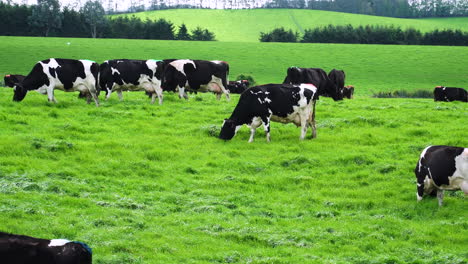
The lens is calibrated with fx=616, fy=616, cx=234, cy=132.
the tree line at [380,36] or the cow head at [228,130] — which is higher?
the tree line at [380,36]

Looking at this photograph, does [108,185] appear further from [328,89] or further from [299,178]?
[328,89]

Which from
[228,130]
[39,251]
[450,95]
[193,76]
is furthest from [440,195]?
[450,95]

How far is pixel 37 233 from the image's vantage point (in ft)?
37.8

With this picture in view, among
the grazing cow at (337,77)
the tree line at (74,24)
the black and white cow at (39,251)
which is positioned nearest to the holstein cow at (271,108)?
the grazing cow at (337,77)

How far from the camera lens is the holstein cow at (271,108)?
70.5 feet

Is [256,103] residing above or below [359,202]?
above

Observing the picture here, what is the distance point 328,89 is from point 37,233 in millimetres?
24300

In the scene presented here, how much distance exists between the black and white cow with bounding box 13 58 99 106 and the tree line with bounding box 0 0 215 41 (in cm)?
7115

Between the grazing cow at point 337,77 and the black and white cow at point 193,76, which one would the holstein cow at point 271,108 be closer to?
the black and white cow at point 193,76

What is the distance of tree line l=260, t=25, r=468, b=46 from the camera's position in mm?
95062

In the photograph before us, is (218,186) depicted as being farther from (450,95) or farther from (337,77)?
(450,95)

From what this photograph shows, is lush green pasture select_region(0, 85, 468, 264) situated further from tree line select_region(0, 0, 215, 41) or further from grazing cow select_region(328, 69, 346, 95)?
tree line select_region(0, 0, 215, 41)

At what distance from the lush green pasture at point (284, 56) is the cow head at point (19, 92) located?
34121 mm

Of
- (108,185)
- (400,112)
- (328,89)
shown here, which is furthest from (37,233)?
(328,89)
